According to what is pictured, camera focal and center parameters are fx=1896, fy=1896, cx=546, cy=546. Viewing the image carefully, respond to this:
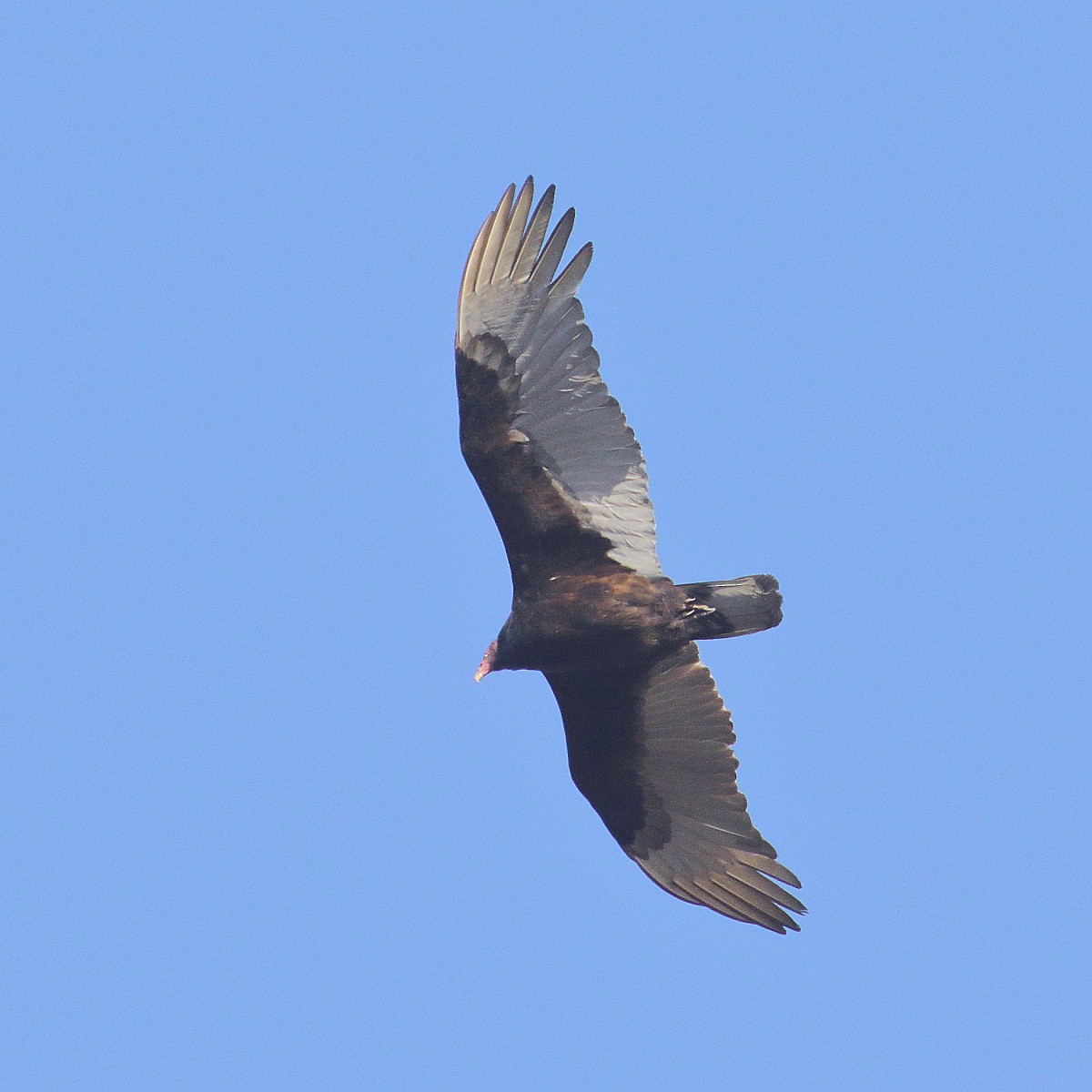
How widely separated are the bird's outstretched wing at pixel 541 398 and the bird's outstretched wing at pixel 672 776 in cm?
Result: 101

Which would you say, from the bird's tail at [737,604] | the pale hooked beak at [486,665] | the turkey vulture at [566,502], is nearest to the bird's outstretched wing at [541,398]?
the turkey vulture at [566,502]

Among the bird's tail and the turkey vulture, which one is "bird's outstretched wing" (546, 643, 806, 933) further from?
the bird's tail

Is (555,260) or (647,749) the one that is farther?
(647,749)

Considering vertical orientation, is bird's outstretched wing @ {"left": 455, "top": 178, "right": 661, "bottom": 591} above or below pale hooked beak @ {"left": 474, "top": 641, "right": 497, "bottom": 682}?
above

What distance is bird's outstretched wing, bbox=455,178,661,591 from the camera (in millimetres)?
11000

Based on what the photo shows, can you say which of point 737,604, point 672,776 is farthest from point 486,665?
point 737,604

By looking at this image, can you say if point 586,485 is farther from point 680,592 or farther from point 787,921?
point 787,921

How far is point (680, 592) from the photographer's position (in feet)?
36.7

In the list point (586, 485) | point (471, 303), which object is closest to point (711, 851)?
point (586, 485)

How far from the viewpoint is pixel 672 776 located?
38.8 feet

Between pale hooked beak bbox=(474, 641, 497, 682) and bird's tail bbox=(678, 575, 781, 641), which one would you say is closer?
bird's tail bbox=(678, 575, 781, 641)

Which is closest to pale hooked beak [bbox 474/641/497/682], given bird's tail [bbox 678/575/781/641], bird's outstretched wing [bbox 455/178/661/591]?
bird's outstretched wing [bbox 455/178/661/591]

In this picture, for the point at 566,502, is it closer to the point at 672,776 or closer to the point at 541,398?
the point at 541,398

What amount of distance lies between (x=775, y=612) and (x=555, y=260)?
243 centimetres
